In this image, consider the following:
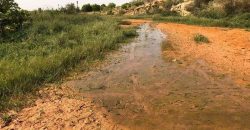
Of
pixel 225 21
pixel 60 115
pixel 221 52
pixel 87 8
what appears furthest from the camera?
pixel 87 8

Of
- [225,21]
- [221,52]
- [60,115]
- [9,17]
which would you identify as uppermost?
[9,17]

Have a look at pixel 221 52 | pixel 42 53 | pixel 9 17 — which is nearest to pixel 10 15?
pixel 9 17

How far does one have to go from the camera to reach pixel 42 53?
35.8 ft

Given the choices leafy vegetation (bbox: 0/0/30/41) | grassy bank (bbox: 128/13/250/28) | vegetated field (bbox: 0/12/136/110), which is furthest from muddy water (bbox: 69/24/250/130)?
grassy bank (bbox: 128/13/250/28)

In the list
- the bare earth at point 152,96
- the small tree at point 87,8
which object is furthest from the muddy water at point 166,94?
the small tree at point 87,8

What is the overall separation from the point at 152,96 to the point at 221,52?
17.8 ft

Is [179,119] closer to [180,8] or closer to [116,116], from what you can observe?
[116,116]

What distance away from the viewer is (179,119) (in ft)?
20.4

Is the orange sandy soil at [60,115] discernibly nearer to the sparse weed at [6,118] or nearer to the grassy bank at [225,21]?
the sparse weed at [6,118]

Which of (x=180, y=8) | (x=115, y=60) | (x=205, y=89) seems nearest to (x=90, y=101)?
(x=205, y=89)

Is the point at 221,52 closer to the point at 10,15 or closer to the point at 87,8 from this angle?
the point at 10,15

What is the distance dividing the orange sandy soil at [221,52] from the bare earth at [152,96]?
1.1 inches

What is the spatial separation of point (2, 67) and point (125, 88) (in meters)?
3.13

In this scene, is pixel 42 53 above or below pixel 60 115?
above
